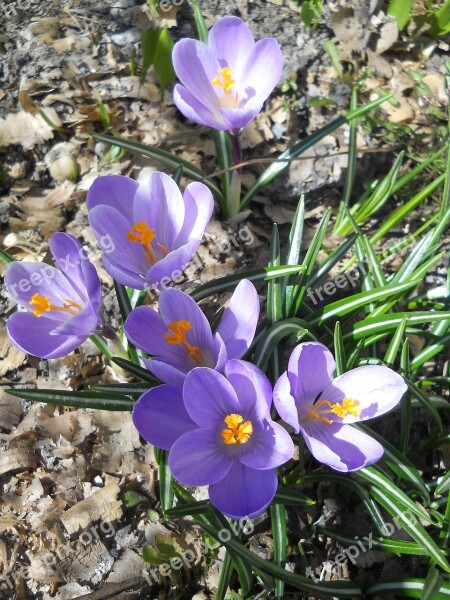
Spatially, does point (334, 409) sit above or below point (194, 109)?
below

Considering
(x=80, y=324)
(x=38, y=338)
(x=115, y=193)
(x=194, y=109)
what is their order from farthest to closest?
(x=194, y=109) → (x=115, y=193) → (x=38, y=338) → (x=80, y=324)

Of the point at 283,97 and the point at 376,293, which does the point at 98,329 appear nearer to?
the point at 376,293

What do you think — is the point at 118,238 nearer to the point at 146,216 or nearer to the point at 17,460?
the point at 146,216

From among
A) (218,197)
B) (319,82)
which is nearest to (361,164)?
(319,82)

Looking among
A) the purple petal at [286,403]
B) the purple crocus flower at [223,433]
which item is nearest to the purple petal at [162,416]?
the purple crocus flower at [223,433]

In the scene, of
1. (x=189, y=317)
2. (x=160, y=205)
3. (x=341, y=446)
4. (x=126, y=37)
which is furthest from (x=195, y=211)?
(x=126, y=37)
